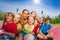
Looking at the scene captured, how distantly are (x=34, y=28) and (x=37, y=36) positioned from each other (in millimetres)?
123

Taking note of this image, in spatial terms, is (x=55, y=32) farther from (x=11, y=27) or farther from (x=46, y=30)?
(x=11, y=27)

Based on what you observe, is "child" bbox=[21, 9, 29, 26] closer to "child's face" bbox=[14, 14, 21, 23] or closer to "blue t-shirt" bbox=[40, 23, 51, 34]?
"child's face" bbox=[14, 14, 21, 23]

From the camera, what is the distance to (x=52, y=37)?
2141 millimetres

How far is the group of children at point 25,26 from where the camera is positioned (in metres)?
2.12

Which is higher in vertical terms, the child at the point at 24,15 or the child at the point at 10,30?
the child at the point at 24,15

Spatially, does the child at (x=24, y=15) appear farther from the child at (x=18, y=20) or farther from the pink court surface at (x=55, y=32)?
the pink court surface at (x=55, y=32)

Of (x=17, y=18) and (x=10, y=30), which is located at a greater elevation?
(x=17, y=18)

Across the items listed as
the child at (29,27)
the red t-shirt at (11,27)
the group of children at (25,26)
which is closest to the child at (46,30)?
the group of children at (25,26)

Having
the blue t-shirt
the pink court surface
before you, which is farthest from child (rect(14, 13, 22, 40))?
the pink court surface

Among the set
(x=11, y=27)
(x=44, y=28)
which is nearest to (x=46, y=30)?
(x=44, y=28)

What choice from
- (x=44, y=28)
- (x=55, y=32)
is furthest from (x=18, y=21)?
(x=55, y=32)

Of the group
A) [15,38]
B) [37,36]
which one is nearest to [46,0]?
[37,36]

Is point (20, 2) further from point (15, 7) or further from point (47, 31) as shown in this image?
point (47, 31)

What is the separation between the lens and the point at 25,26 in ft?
7.01
